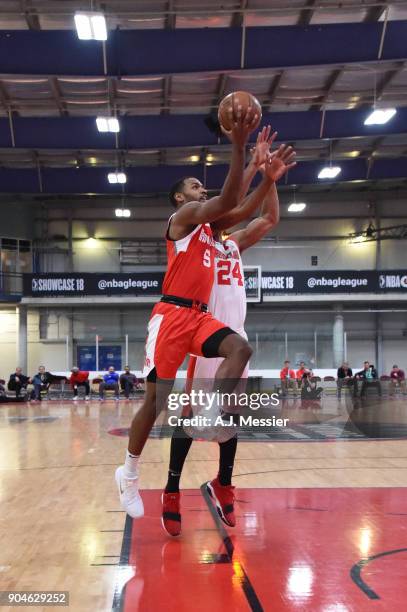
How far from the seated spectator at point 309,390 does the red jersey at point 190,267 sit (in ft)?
52.4

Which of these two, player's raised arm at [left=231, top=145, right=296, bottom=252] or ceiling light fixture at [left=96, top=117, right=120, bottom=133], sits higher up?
ceiling light fixture at [left=96, top=117, right=120, bottom=133]

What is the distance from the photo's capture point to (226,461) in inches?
151

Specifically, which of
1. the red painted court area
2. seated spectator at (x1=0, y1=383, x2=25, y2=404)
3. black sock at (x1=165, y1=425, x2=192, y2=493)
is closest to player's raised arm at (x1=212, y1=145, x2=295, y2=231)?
black sock at (x1=165, y1=425, x2=192, y2=493)

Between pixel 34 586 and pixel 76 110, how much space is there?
15.4m

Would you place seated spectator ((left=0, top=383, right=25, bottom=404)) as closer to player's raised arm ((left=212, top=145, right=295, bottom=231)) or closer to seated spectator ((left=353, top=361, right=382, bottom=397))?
seated spectator ((left=353, top=361, right=382, bottom=397))

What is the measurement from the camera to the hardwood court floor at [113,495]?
2744 mm

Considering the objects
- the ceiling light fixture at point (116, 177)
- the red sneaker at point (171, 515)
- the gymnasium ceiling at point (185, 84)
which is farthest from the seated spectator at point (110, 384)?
the red sneaker at point (171, 515)

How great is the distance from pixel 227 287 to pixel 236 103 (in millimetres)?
1485

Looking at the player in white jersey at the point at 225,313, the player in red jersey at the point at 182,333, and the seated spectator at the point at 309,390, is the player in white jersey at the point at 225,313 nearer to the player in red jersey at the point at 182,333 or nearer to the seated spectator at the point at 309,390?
the player in red jersey at the point at 182,333

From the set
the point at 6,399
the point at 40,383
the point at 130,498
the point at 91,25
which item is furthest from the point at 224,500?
the point at 40,383

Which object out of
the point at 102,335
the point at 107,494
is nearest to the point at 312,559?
the point at 107,494

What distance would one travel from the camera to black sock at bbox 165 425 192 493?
3.71m

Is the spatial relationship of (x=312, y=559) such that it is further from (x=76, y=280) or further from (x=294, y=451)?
(x=76, y=280)

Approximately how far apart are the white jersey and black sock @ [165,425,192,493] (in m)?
0.88
